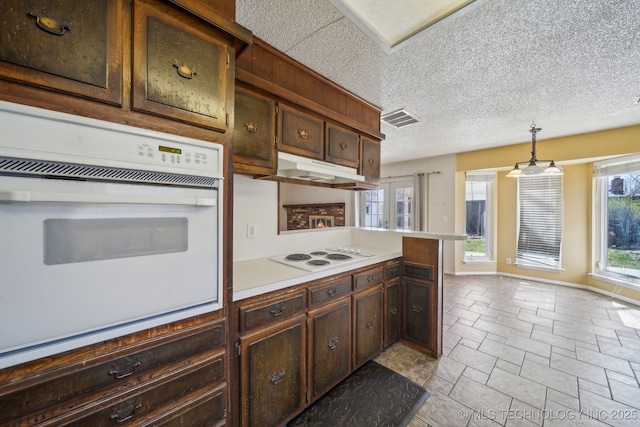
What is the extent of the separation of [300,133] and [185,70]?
0.98 meters

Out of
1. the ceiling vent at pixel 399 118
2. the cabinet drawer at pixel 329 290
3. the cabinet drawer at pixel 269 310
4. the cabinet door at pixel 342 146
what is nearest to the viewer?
the cabinet drawer at pixel 269 310

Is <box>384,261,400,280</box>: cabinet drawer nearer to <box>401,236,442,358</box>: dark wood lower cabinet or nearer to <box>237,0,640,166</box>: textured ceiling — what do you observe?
<box>401,236,442,358</box>: dark wood lower cabinet

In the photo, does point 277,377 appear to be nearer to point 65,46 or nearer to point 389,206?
point 65,46

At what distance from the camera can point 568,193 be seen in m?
4.30

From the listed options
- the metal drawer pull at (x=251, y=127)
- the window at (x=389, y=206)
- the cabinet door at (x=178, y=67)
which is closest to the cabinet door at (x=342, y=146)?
the metal drawer pull at (x=251, y=127)

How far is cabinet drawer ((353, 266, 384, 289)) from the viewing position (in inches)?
78.4

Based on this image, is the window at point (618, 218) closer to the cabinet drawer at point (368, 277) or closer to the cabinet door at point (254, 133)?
the cabinet drawer at point (368, 277)

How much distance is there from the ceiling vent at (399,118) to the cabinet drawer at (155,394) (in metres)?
2.87

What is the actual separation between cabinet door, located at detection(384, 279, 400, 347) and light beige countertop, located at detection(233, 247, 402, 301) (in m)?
0.44

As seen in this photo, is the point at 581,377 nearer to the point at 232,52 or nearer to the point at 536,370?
the point at 536,370

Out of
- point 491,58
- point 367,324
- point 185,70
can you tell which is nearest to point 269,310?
point 367,324

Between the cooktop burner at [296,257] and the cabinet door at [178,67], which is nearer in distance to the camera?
the cabinet door at [178,67]

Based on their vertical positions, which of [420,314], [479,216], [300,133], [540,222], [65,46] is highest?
[300,133]

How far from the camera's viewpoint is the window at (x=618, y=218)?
140 inches
